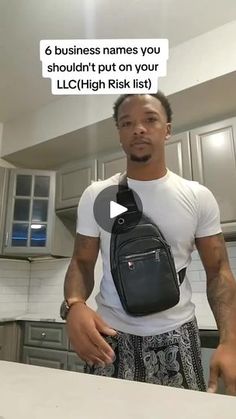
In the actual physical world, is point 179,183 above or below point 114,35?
below

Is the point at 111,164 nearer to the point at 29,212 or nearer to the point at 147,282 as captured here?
the point at 29,212

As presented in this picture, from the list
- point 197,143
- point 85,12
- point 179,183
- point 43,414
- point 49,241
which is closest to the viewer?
point 43,414

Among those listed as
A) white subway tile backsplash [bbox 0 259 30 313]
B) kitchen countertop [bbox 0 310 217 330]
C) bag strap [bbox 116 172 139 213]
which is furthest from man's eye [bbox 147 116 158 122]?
white subway tile backsplash [bbox 0 259 30 313]

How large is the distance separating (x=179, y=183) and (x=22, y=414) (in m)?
0.61

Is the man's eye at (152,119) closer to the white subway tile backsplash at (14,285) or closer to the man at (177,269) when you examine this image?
the man at (177,269)

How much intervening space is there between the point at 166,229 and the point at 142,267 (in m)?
0.10

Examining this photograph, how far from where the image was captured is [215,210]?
738 millimetres

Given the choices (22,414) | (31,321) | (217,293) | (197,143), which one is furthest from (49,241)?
(22,414)

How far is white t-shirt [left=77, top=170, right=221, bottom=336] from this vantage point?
2.18 feet

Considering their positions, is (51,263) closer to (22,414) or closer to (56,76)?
(56,76)

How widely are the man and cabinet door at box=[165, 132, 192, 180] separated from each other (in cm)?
86

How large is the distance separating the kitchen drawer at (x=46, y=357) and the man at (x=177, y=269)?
1244 mm

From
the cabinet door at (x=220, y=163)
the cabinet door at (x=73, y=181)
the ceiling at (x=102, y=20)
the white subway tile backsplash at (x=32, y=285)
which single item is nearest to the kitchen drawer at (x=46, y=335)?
the white subway tile backsplash at (x=32, y=285)

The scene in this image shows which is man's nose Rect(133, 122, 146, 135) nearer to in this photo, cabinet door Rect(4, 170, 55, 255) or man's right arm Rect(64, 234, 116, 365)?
man's right arm Rect(64, 234, 116, 365)
